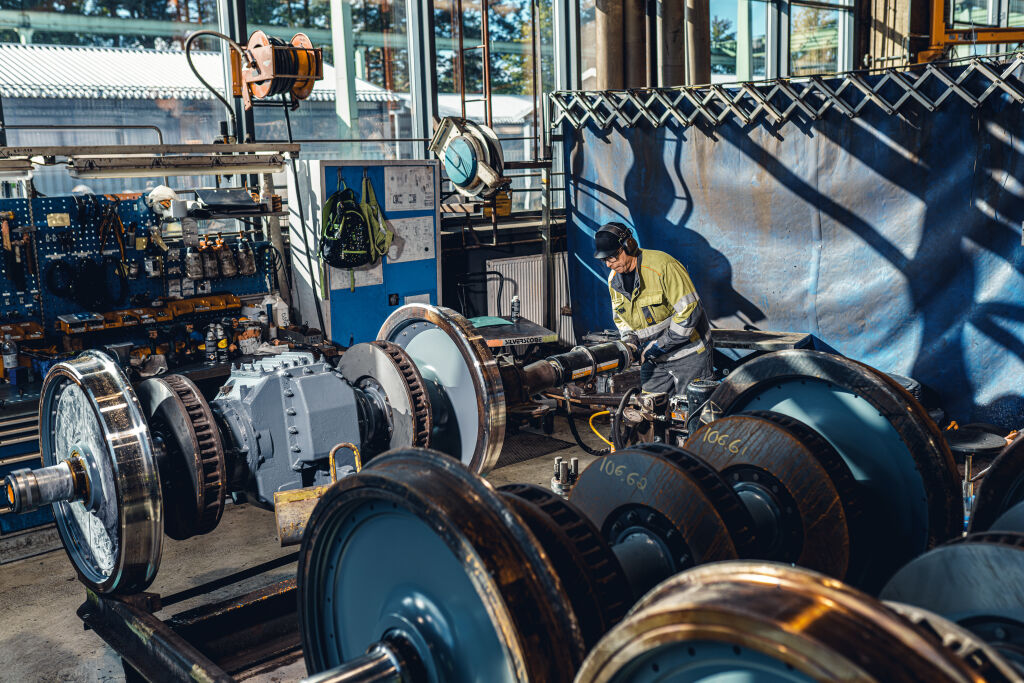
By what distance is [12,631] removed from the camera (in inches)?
137

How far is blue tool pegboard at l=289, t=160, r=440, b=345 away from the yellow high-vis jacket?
7.22ft

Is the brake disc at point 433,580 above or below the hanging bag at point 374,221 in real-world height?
below

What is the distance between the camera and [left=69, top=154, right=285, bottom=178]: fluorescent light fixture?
4570 mm

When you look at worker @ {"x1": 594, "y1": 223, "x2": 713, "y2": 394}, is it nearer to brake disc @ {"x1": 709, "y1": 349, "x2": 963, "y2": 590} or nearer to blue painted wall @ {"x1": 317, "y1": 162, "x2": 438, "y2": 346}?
brake disc @ {"x1": 709, "y1": 349, "x2": 963, "y2": 590}

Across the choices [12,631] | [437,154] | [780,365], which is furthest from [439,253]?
[780,365]

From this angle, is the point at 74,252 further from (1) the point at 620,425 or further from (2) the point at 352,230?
(1) the point at 620,425

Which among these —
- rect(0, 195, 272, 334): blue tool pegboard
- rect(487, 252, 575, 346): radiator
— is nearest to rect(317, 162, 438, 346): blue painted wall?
rect(487, 252, 575, 346): radiator

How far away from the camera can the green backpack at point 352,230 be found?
Result: 5.89 metres

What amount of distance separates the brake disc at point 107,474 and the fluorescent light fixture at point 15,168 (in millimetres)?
1981

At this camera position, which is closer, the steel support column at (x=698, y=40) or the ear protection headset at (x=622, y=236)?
the ear protection headset at (x=622, y=236)

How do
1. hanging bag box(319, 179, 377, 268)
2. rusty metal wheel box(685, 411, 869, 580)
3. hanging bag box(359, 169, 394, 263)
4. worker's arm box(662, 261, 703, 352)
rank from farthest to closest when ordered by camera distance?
1. hanging bag box(359, 169, 394, 263)
2. hanging bag box(319, 179, 377, 268)
3. worker's arm box(662, 261, 703, 352)
4. rusty metal wheel box(685, 411, 869, 580)

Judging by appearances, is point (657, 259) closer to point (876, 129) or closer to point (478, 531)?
point (876, 129)

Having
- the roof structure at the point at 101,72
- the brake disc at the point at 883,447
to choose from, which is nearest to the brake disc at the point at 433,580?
the brake disc at the point at 883,447

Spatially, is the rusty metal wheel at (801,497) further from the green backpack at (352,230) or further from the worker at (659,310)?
the green backpack at (352,230)
